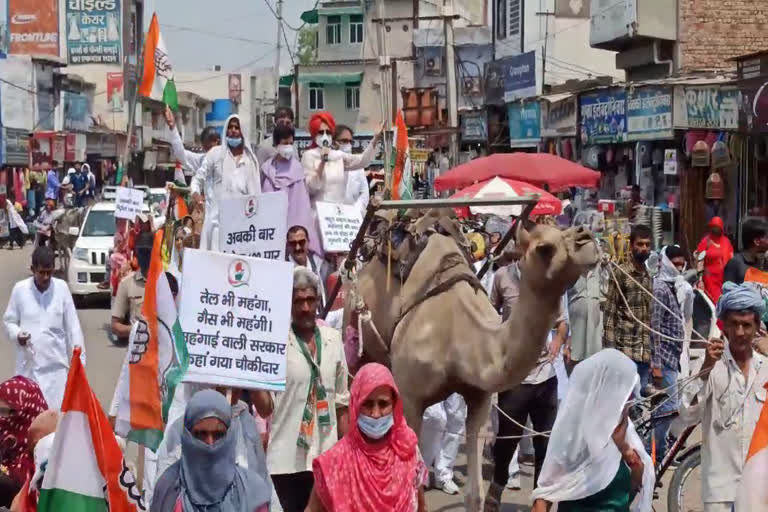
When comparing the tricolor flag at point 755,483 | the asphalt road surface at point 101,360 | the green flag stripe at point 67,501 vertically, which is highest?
the tricolor flag at point 755,483

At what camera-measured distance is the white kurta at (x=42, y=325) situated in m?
10.7

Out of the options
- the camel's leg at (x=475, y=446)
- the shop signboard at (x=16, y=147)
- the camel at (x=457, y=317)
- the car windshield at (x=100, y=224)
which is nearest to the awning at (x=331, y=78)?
the shop signboard at (x=16, y=147)

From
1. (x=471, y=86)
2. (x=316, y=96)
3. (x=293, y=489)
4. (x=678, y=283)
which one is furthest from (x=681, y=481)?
(x=316, y=96)

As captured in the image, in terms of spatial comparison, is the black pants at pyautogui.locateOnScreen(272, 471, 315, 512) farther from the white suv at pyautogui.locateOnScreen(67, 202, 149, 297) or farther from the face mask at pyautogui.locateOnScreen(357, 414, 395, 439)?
the white suv at pyautogui.locateOnScreen(67, 202, 149, 297)

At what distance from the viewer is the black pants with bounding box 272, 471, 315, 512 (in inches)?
277

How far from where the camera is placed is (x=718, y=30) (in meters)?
31.0

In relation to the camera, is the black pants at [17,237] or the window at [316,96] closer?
the black pants at [17,237]

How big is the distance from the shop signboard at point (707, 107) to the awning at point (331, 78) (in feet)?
179

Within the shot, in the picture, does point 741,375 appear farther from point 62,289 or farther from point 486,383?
point 62,289

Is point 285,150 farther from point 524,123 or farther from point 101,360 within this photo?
point 524,123

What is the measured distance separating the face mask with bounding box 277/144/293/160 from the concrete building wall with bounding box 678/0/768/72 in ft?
66.9

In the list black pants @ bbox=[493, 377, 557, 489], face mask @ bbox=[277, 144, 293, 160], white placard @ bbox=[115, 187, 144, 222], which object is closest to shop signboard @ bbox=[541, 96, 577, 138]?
white placard @ bbox=[115, 187, 144, 222]

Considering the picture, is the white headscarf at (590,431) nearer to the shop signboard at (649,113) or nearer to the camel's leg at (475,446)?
the camel's leg at (475,446)

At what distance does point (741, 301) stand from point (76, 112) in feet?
205
